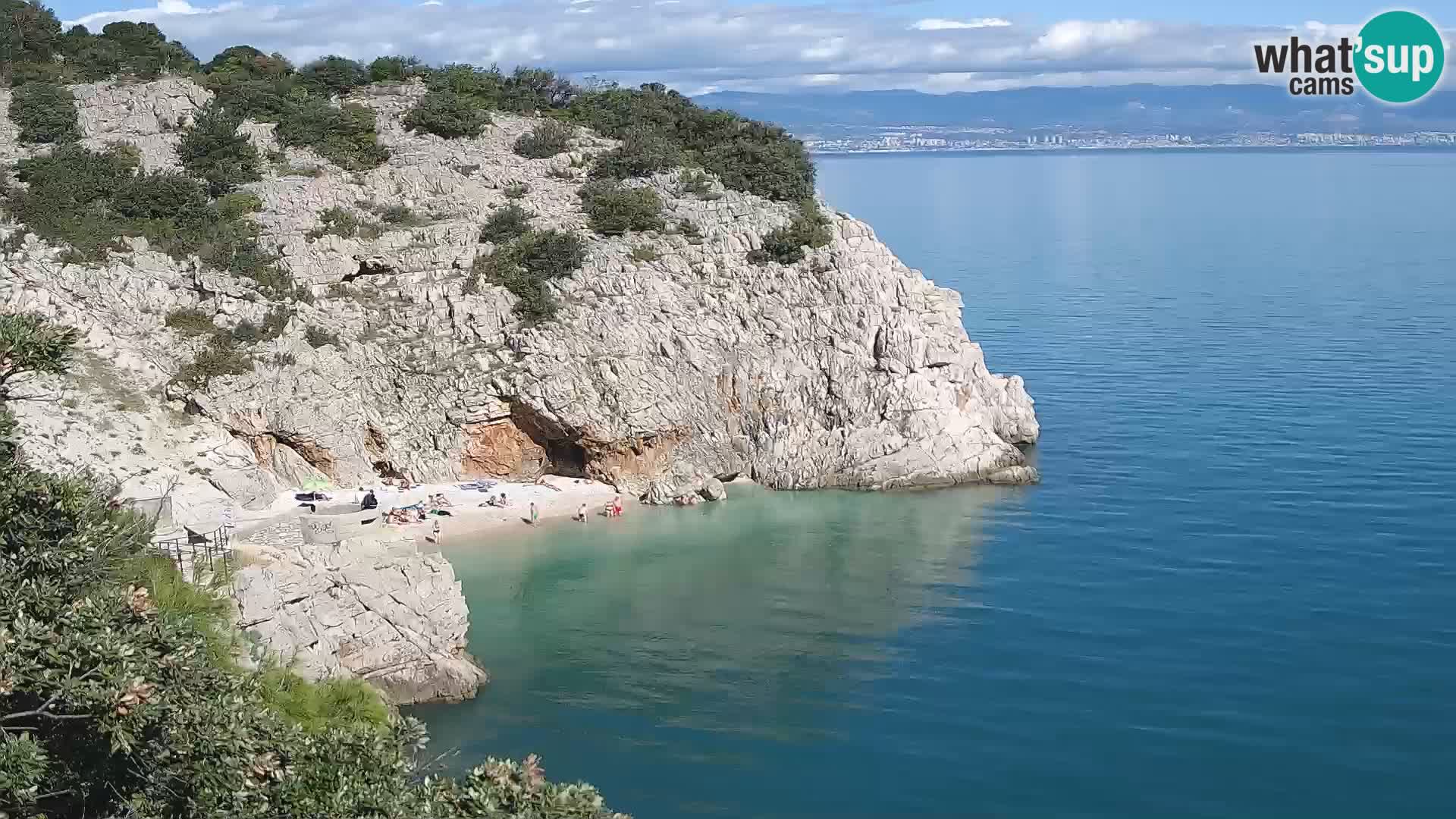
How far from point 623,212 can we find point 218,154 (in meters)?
14.7

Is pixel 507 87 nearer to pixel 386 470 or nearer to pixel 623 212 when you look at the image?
pixel 623 212

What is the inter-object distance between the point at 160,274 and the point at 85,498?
110 feet

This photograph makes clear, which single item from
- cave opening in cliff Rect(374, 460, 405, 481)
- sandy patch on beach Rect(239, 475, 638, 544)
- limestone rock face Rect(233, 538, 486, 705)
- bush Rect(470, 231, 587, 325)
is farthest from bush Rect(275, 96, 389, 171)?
limestone rock face Rect(233, 538, 486, 705)

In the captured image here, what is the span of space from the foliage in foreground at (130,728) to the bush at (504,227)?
3469 cm

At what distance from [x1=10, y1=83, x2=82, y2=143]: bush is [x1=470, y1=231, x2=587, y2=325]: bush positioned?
1641 centimetres

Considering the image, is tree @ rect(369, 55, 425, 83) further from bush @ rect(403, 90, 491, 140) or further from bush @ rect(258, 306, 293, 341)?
bush @ rect(258, 306, 293, 341)

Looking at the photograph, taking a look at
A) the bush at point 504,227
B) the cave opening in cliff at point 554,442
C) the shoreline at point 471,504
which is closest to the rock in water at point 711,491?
the shoreline at point 471,504

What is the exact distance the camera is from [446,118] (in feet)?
178

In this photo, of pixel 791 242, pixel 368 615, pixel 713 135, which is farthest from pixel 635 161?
pixel 368 615

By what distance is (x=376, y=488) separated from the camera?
43.9 metres

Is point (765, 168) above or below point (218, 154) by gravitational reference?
below

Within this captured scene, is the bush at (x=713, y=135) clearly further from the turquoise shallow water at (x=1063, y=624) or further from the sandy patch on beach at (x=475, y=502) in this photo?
the sandy patch on beach at (x=475, y=502)

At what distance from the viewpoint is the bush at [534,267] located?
46.9 metres

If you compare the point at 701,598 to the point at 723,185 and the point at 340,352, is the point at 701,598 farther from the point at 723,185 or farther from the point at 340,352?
the point at 723,185
